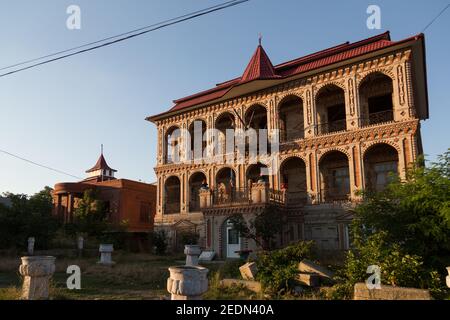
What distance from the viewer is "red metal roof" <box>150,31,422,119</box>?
2156 cm

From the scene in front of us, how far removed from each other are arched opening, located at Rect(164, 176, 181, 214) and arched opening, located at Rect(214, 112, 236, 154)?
5.18 meters

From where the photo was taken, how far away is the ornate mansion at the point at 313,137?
20281mm

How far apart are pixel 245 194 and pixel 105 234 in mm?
12854

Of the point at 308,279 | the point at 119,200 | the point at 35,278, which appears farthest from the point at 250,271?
the point at 119,200

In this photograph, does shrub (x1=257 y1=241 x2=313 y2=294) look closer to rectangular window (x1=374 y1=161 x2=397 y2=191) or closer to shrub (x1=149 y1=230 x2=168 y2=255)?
rectangular window (x1=374 y1=161 x2=397 y2=191)

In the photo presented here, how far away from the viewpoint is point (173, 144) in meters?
30.8

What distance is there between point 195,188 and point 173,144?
4550 mm

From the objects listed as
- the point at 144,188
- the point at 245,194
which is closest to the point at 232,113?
the point at 245,194

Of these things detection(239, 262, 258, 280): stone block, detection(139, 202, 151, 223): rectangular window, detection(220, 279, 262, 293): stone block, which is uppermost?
detection(139, 202, 151, 223): rectangular window

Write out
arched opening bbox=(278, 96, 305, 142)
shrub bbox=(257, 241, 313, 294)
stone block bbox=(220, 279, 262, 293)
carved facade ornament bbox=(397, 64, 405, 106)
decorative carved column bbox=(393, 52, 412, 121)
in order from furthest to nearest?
arched opening bbox=(278, 96, 305, 142), carved facade ornament bbox=(397, 64, 405, 106), decorative carved column bbox=(393, 52, 412, 121), stone block bbox=(220, 279, 262, 293), shrub bbox=(257, 241, 313, 294)

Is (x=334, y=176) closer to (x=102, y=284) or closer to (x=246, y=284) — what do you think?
(x=246, y=284)

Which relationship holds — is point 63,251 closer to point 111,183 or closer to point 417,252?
point 111,183

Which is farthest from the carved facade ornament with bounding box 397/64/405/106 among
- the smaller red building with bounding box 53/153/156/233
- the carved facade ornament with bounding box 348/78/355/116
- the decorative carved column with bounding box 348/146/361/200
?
the smaller red building with bounding box 53/153/156/233

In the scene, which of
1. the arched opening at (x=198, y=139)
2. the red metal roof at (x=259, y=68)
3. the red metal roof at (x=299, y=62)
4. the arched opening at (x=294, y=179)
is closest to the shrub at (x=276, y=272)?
the arched opening at (x=294, y=179)
